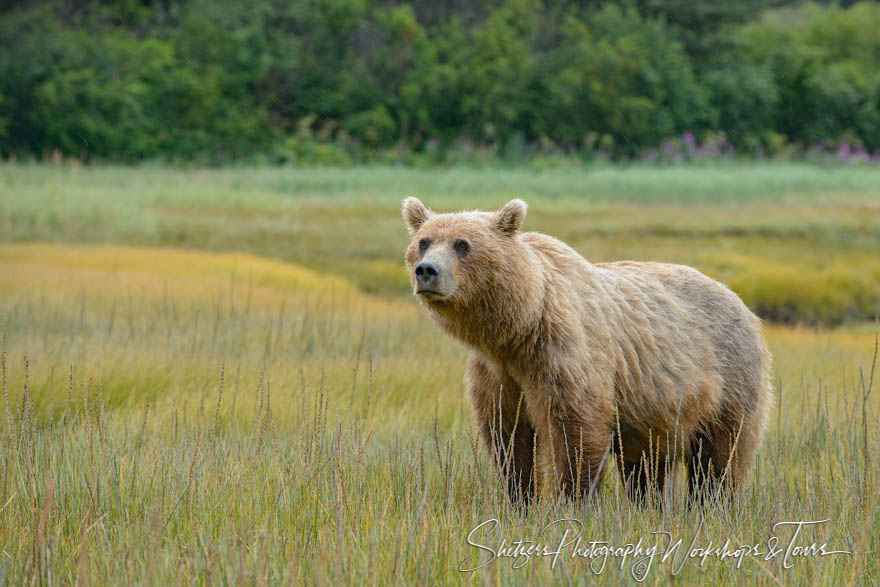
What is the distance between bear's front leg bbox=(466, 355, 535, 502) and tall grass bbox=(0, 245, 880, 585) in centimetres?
14

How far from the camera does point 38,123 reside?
97.6ft

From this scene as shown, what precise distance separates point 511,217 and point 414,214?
0.58 m

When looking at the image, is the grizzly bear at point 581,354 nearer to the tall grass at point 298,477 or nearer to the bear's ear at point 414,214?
the bear's ear at point 414,214

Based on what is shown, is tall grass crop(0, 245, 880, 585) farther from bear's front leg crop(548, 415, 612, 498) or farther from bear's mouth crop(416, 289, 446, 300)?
bear's mouth crop(416, 289, 446, 300)

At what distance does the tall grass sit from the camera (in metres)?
3.86

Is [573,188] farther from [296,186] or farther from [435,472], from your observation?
[435,472]

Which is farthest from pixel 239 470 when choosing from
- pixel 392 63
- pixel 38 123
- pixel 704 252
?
pixel 392 63

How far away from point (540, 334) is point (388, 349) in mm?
4563

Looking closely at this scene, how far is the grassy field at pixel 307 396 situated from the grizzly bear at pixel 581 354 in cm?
27

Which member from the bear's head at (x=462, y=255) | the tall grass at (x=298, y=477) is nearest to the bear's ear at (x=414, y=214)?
the bear's head at (x=462, y=255)

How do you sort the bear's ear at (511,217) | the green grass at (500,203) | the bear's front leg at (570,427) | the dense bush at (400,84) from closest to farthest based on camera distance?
the bear's front leg at (570,427) → the bear's ear at (511,217) → the green grass at (500,203) → the dense bush at (400,84)

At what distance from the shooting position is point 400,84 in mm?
35500

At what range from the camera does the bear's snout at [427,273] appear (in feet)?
15.1

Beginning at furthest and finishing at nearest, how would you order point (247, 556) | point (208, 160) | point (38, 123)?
point (208, 160) → point (38, 123) → point (247, 556)
